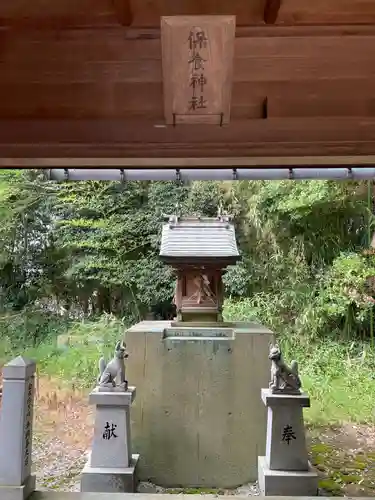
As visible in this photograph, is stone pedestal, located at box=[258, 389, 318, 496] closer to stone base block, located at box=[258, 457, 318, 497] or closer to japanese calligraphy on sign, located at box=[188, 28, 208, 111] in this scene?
stone base block, located at box=[258, 457, 318, 497]

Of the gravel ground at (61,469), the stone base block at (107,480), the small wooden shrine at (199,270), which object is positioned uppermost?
the small wooden shrine at (199,270)

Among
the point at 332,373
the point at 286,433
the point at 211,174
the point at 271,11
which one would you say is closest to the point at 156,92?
the point at 271,11

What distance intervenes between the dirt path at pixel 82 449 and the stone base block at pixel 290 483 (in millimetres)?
645

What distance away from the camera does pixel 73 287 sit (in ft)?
32.4

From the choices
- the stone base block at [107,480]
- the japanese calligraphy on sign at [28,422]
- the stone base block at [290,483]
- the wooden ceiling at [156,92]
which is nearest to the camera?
the wooden ceiling at [156,92]

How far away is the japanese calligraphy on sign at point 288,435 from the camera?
4215 mm

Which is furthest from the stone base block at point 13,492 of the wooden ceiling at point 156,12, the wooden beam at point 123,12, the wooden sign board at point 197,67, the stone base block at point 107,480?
the wooden beam at point 123,12

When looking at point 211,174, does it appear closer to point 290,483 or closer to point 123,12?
A: point 123,12

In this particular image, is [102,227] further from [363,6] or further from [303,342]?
[363,6]

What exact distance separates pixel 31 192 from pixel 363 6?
8.89 meters

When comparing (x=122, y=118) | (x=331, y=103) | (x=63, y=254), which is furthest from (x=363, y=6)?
(x=63, y=254)

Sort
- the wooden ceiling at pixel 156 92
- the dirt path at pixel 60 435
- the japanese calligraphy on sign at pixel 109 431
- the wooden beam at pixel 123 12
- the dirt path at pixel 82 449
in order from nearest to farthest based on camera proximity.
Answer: the wooden beam at pixel 123 12, the wooden ceiling at pixel 156 92, the japanese calligraphy on sign at pixel 109 431, the dirt path at pixel 82 449, the dirt path at pixel 60 435

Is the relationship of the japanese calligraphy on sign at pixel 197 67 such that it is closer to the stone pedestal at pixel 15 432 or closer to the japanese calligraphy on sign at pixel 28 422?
the stone pedestal at pixel 15 432

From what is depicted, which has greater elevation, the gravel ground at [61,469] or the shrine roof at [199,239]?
the shrine roof at [199,239]
